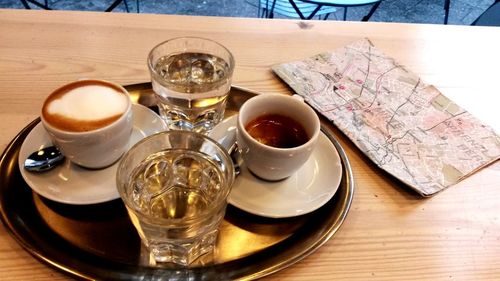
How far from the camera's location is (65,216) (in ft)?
1.69

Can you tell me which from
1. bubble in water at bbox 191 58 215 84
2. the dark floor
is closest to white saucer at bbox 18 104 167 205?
bubble in water at bbox 191 58 215 84

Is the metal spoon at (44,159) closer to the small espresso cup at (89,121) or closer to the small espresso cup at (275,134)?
the small espresso cup at (89,121)

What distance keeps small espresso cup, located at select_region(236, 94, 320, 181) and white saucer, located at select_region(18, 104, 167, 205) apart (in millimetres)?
149

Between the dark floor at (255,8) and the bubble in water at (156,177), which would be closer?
the bubble in water at (156,177)

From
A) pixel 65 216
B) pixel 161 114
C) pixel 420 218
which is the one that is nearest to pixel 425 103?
pixel 420 218

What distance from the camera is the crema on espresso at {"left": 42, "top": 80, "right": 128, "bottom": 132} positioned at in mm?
500

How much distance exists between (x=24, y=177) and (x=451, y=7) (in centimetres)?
215

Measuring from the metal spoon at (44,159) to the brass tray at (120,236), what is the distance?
3cm

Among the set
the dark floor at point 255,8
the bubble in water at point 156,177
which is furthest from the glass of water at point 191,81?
the dark floor at point 255,8

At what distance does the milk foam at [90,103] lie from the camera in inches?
20.1

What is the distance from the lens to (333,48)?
0.82m

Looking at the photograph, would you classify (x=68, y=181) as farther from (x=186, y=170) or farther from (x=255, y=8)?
(x=255, y=8)

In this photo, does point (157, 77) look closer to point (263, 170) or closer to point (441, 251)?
point (263, 170)

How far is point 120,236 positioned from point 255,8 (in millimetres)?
1674
